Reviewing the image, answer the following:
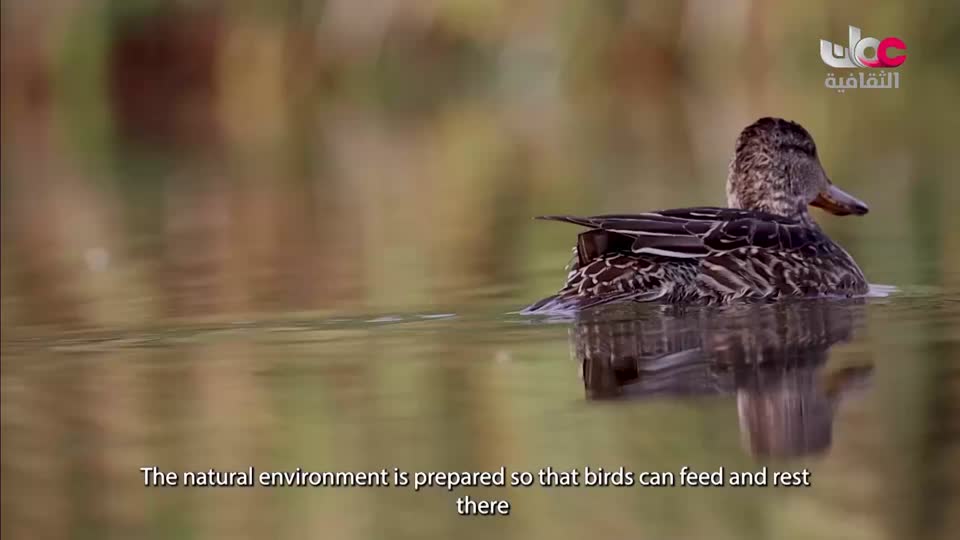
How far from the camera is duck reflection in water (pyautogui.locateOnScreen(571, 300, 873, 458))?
5.00m

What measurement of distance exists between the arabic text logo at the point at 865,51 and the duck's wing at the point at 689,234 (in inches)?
474

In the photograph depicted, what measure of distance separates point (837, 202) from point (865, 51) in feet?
41.9

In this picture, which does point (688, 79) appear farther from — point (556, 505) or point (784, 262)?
point (556, 505)

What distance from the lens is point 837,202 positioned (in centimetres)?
834

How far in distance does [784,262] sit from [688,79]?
17.2m

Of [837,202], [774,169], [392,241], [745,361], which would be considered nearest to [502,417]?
[745,361]

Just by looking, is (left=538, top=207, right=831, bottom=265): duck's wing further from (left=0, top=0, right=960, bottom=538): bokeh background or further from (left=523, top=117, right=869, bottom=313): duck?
(left=0, top=0, right=960, bottom=538): bokeh background

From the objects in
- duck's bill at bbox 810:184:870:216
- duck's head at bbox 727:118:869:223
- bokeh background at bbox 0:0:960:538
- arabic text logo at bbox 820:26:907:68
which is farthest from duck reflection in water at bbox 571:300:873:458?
arabic text logo at bbox 820:26:907:68

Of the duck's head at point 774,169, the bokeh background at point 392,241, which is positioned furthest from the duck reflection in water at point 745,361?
the duck's head at point 774,169

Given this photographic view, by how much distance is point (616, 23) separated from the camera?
2192 cm

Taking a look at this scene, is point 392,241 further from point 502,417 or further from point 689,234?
point 502,417

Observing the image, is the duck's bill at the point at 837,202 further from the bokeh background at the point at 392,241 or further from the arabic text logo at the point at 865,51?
the arabic text logo at the point at 865,51

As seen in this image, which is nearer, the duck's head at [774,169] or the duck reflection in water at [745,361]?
the duck reflection in water at [745,361]

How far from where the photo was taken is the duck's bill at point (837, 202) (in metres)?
8.31
